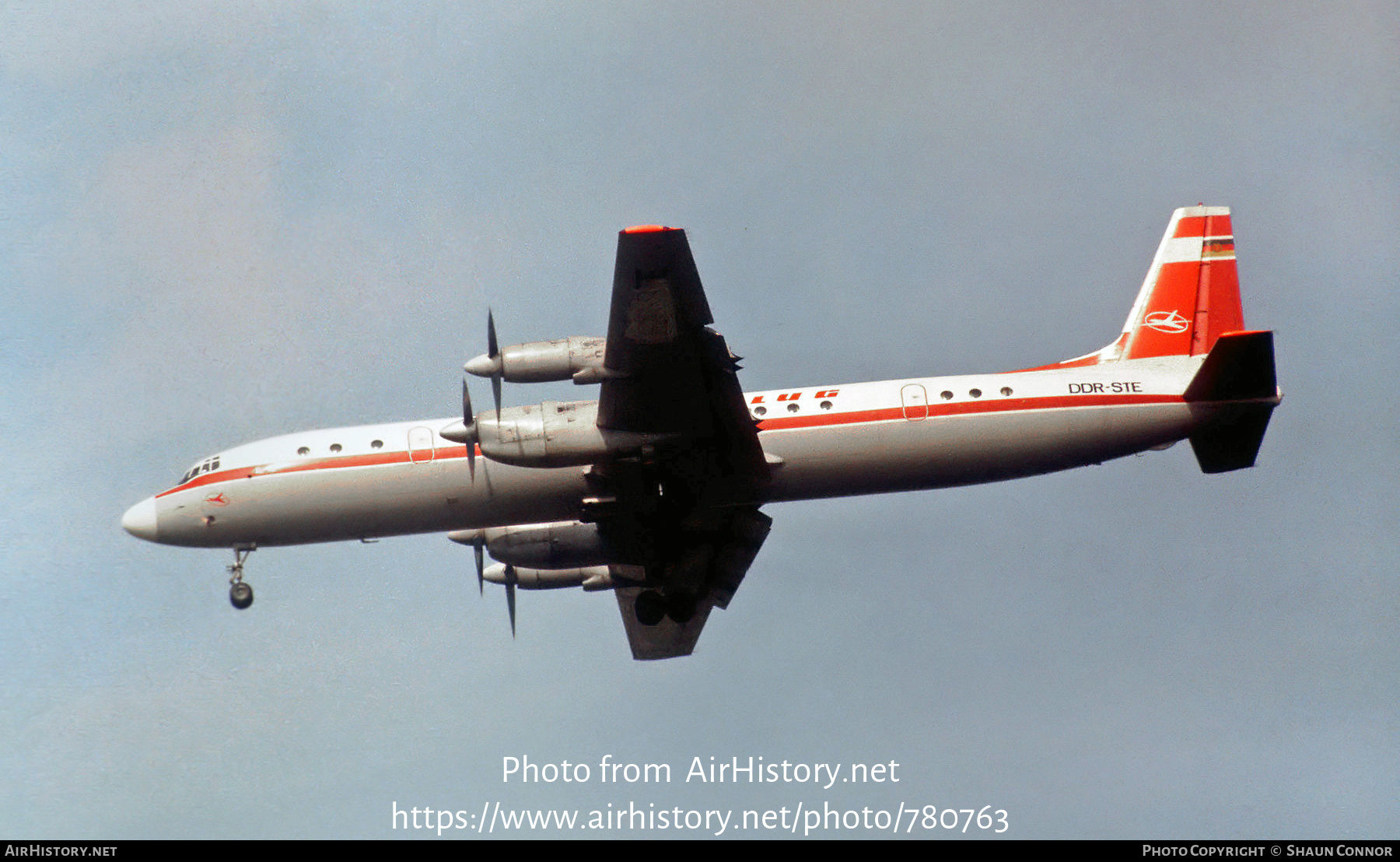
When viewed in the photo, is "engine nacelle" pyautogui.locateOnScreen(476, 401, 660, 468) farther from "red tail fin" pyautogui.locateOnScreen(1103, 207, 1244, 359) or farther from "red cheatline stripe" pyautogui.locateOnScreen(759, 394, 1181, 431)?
"red tail fin" pyautogui.locateOnScreen(1103, 207, 1244, 359)

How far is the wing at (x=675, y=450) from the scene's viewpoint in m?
22.0

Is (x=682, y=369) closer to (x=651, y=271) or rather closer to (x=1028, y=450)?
(x=651, y=271)

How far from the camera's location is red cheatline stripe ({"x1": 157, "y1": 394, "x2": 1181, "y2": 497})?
1000 inches

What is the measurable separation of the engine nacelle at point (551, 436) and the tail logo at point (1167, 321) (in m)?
11.6

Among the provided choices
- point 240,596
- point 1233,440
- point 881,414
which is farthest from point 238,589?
point 1233,440

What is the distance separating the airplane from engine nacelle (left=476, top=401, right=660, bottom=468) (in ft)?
0.11

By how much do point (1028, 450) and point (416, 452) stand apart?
12.3 meters

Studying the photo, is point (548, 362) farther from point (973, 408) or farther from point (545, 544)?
point (973, 408)

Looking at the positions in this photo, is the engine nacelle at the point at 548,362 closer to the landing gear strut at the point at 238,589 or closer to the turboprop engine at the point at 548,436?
A: the turboprop engine at the point at 548,436

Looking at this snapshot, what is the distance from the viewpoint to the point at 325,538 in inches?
1045

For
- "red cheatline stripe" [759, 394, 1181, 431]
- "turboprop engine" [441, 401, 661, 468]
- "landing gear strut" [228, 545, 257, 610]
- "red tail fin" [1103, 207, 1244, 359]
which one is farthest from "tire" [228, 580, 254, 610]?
"red tail fin" [1103, 207, 1244, 359]

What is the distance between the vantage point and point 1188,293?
93.1 feet

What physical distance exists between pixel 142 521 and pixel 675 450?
11714 millimetres

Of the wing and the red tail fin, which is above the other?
the red tail fin
